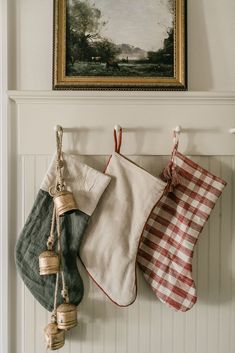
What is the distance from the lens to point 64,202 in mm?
873

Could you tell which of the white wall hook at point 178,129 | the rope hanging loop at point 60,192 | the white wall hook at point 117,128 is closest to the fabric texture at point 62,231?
the rope hanging loop at point 60,192

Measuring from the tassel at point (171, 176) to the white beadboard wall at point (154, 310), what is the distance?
0.06 m

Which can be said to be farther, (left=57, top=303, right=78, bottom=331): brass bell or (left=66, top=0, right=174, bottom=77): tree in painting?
(left=66, top=0, right=174, bottom=77): tree in painting

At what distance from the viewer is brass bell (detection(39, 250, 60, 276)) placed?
880 millimetres

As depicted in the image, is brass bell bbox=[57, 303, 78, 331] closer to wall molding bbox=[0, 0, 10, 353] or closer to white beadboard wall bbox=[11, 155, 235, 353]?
white beadboard wall bbox=[11, 155, 235, 353]

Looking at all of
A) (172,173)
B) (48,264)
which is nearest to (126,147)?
(172,173)

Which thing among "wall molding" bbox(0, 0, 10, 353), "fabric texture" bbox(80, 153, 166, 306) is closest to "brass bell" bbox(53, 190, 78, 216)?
"fabric texture" bbox(80, 153, 166, 306)

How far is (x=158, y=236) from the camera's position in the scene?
98 cm

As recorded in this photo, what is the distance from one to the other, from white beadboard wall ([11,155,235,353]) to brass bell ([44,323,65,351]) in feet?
0.35

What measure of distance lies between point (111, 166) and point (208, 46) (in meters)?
0.55

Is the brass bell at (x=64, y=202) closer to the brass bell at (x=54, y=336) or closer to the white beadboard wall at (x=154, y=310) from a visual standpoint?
the white beadboard wall at (x=154, y=310)

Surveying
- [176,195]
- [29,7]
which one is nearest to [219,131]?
[176,195]

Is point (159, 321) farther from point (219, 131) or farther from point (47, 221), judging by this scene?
point (219, 131)

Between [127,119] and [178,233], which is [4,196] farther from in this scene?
[178,233]
